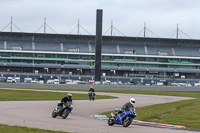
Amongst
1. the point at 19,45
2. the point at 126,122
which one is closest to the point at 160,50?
the point at 19,45

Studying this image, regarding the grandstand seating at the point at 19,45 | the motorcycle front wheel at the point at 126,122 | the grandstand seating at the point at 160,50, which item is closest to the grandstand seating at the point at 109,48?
the grandstand seating at the point at 160,50

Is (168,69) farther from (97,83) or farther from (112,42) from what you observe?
(97,83)

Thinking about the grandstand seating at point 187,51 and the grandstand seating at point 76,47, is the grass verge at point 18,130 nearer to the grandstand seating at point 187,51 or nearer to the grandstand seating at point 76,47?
the grandstand seating at point 76,47

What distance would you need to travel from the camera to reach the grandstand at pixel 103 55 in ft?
474

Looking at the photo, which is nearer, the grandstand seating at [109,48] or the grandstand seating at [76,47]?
the grandstand seating at [76,47]

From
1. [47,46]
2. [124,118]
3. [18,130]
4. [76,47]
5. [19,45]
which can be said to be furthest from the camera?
[76,47]

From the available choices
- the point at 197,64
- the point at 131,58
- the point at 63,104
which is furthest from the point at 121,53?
the point at 63,104

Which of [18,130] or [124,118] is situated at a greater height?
[124,118]

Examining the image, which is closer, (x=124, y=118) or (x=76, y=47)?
(x=124, y=118)

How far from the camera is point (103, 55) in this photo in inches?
5738

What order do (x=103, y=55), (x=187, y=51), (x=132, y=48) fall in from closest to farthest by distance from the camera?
(x=103, y=55) < (x=132, y=48) < (x=187, y=51)

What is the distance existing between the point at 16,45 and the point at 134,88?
197 ft

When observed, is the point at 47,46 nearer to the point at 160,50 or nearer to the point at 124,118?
the point at 160,50

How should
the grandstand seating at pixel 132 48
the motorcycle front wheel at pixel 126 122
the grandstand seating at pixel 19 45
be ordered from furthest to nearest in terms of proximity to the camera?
the grandstand seating at pixel 132 48
the grandstand seating at pixel 19 45
the motorcycle front wheel at pixel 126 122
